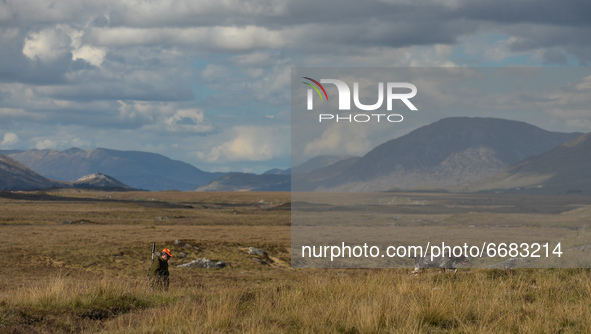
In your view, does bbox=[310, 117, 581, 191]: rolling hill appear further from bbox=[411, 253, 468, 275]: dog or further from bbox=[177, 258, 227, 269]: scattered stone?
bbox=[411, 253, 468, 275]: dog

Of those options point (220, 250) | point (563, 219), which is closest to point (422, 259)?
point (220, 250)

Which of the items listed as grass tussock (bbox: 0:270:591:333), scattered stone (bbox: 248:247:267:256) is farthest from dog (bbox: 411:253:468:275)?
scattered stone (bbox: 248:247:267:256)

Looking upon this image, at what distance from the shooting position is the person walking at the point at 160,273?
1964 centimetres

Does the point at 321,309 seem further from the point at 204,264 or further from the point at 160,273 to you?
the point at 204,264

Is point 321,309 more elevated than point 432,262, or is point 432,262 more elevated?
point 321,309

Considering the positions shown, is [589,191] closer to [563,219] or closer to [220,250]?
[563,219]

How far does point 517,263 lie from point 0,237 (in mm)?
44417

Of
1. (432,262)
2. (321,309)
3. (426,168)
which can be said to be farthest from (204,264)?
(426,168)

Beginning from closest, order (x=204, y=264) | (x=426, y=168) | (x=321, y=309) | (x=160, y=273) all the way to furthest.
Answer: (x=321, y=309) < (x=160, y=273) < (x=204, y=264) < (x=426, y=168)

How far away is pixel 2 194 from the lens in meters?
157

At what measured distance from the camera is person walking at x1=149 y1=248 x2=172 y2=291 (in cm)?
1964

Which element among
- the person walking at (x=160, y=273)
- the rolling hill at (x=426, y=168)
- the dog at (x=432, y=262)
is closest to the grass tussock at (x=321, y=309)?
the person walking at (x=160, y=273)

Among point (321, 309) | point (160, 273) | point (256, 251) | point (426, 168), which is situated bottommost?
point (256, 251)

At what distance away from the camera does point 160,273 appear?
20.1m
